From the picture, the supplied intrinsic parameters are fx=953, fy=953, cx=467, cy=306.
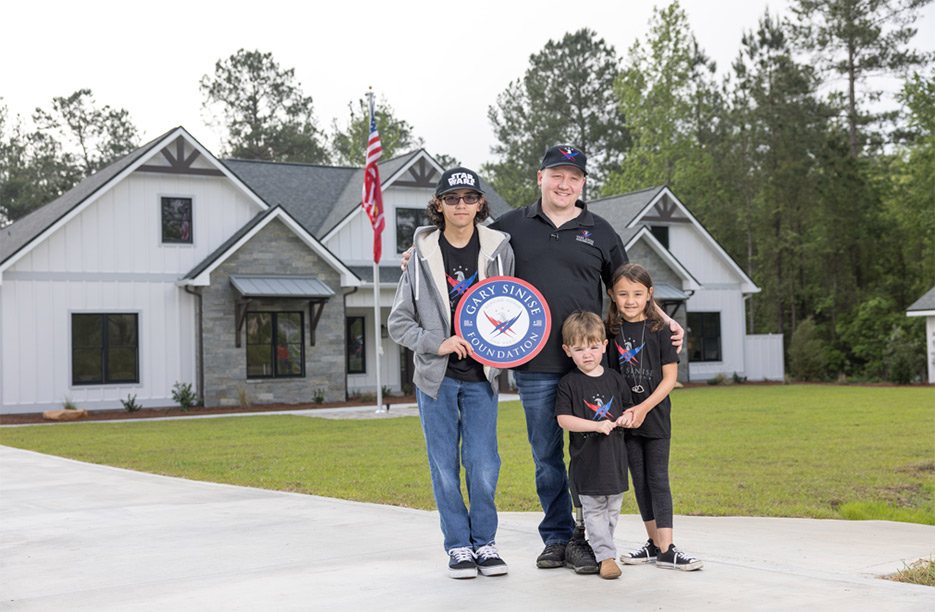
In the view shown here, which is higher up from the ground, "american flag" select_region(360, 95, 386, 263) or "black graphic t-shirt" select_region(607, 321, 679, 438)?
"american flag" select_region(360, 95, 386, 263)

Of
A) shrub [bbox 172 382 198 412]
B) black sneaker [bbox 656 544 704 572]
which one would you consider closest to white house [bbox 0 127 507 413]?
shrub [bbox 172 382 198 412]

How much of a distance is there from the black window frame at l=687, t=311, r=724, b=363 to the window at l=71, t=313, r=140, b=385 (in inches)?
679

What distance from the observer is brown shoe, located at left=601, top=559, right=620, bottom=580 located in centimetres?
479

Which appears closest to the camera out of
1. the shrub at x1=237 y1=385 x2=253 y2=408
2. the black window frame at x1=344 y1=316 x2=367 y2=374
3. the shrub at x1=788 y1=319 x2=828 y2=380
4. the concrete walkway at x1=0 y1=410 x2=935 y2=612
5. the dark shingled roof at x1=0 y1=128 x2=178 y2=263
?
the concrete walkway at x1=0 y1=410 x2=935 y2=612

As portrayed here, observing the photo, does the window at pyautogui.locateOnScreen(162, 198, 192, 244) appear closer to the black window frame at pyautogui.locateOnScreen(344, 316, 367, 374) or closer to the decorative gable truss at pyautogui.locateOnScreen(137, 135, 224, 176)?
the decorative gable truss at pyautogui.locateOnScreen(137, 135, 224, 176)

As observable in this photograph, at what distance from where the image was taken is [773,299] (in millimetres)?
39156

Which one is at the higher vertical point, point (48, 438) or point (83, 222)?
point (83, 222)

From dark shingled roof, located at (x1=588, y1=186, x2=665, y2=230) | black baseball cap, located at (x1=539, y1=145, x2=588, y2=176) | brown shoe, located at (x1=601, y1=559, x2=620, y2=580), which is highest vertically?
dark shingled roof, located at (x1=588, y1=186, x2=665, y2=230)

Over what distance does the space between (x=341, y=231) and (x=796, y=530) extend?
2058cm

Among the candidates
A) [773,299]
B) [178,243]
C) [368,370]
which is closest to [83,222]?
[178,243]

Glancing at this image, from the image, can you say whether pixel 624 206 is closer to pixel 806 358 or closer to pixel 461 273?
pixel 806 358

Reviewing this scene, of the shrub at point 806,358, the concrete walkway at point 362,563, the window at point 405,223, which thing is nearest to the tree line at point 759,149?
the shrub at point 806,358

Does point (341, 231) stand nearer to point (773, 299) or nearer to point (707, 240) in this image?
point (707, 240)

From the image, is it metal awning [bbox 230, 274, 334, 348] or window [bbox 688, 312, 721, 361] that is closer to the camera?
metal awning [bbox 230, 274, 334, 348]
